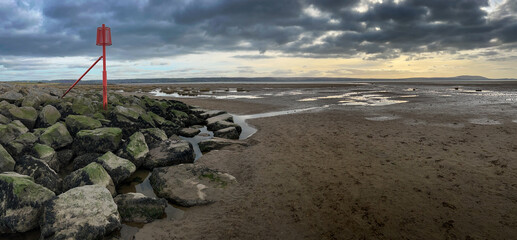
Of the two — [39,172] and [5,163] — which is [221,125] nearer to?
[39,172]

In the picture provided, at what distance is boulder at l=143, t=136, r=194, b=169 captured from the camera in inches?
378

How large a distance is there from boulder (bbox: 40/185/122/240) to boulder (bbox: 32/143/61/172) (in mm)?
3743

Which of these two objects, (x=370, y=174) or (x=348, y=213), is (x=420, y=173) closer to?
(x=370, y=174)

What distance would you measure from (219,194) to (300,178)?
2.65 meters

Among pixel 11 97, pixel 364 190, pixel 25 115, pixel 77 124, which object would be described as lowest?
pixel 364 190

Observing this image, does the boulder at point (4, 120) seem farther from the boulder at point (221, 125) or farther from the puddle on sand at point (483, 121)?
the puddle on sand at point (483, 121)

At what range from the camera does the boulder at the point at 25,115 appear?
36.2ft

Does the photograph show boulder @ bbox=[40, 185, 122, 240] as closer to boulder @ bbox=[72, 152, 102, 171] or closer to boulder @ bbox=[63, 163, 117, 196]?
boulder @ bbox=[63, 163, 117, 196]

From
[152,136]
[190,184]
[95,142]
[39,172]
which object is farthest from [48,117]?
[190,184]

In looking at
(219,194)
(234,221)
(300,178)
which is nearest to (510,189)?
(300,178)

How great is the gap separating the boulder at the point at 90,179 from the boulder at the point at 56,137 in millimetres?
3288

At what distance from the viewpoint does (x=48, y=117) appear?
11594 mm

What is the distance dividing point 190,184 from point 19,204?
3.75m

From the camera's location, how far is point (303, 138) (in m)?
13.5
